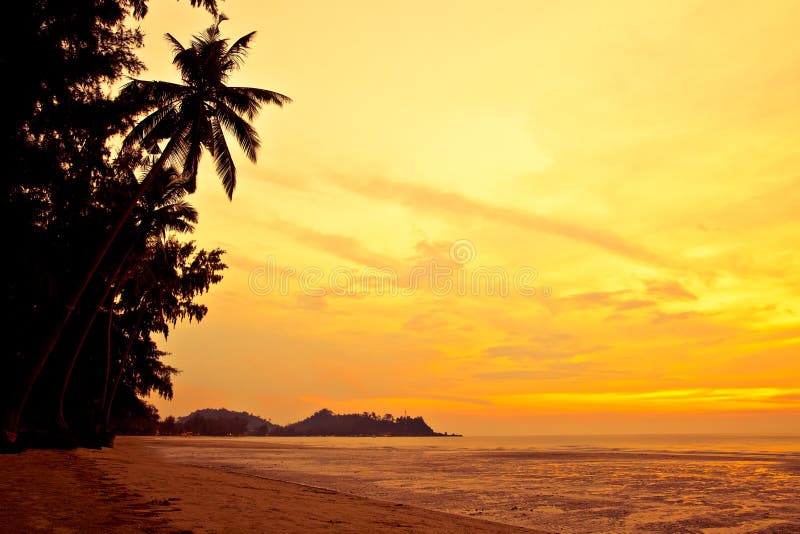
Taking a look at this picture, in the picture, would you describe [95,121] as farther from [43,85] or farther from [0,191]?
[0,191]

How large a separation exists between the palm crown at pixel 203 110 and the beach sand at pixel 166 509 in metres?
11.8

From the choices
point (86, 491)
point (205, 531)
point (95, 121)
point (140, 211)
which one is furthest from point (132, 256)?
point (205, 531)

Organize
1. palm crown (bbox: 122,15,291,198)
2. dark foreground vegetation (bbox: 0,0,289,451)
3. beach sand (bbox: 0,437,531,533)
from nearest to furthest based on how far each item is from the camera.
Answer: beach sand (bbox: 0,437,531,533) < dark foreground vegetation (bbox: 0,0,289,451) < palm crown (bbox: 122,15,291,198)

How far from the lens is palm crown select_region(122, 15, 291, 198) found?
2128cm

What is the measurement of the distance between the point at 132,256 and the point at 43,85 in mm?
14134

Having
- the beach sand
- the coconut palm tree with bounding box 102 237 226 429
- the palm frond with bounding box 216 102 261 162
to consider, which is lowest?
the beach sand

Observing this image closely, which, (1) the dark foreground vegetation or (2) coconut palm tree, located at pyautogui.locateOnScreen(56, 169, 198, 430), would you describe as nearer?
(1) the dark foreground vegetation

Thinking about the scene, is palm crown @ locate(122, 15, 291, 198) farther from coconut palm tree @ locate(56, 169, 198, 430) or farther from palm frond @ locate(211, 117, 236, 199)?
coconut palm tree @ locate(56, 169, 198, 430)

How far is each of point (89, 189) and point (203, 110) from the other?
728 centimetres

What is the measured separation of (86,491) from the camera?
1038 cm

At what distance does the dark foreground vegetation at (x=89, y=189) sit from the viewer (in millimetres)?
13289

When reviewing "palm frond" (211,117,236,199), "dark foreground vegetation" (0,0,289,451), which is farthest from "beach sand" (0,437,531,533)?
"palm frond" (211,117,236,199)

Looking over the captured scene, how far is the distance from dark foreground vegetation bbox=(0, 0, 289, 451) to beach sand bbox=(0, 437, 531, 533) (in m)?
5.69

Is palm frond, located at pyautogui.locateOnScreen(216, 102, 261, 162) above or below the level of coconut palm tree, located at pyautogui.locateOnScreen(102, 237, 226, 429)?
above
